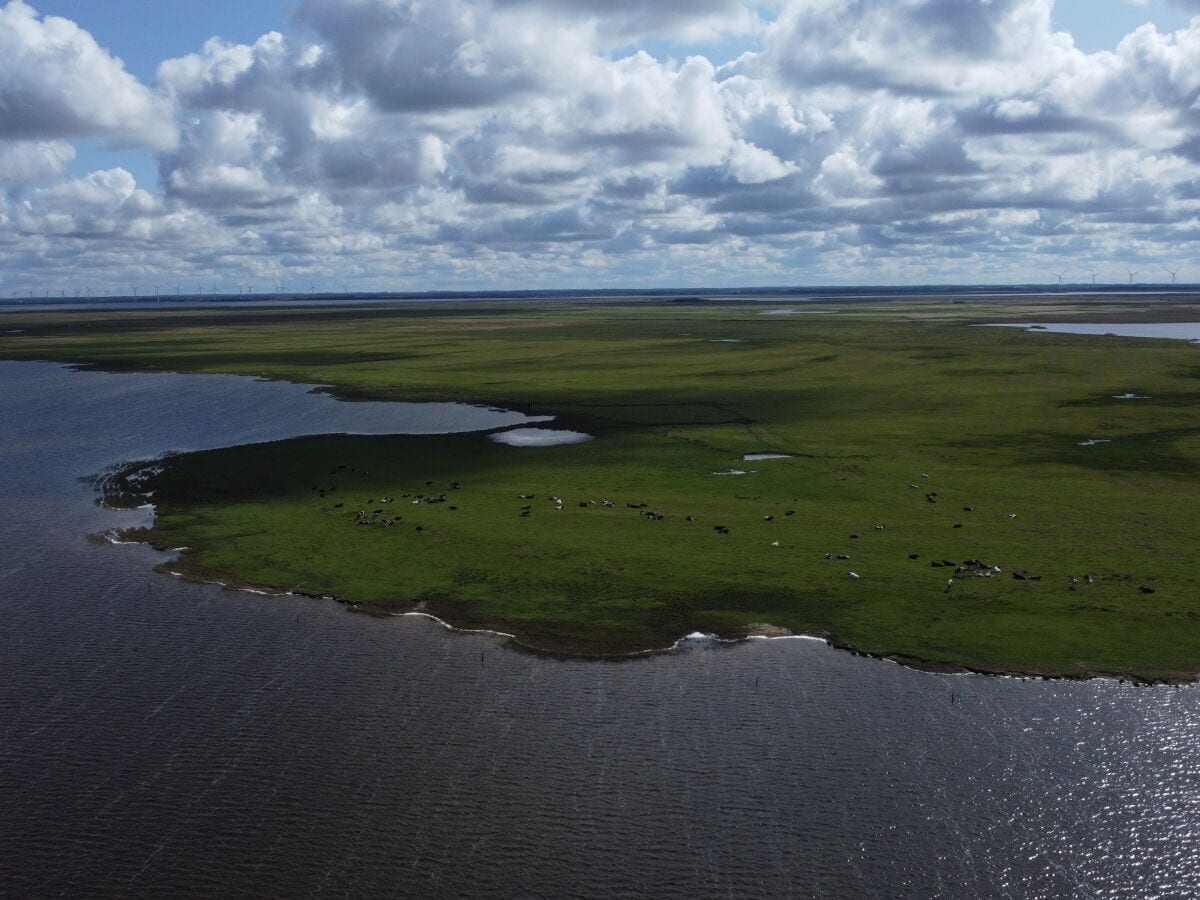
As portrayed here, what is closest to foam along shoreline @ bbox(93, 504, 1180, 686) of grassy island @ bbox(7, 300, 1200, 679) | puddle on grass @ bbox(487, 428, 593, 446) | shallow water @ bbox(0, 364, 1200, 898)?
grassy island @ bbox(7, 300, 1200, 679)

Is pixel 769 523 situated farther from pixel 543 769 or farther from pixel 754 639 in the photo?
pixel 543 769

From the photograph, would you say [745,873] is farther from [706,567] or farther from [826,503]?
[826,503]

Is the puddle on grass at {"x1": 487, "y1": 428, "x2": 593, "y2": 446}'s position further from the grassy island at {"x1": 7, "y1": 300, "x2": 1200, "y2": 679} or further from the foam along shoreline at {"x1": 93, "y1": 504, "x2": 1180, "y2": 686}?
the foam along shoreline at {"x1": 93, "y1": 504, "x2": 1180, "y2": 686}

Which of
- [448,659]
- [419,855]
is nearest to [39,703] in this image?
[448,659]

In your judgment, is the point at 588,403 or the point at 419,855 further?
the point at 588,403

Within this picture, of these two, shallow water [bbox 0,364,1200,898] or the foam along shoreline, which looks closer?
shallow water [bbox 0,364,1200,898]

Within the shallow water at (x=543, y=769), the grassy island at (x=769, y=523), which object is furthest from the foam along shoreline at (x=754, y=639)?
the shallow water at (x=543, y=769)
